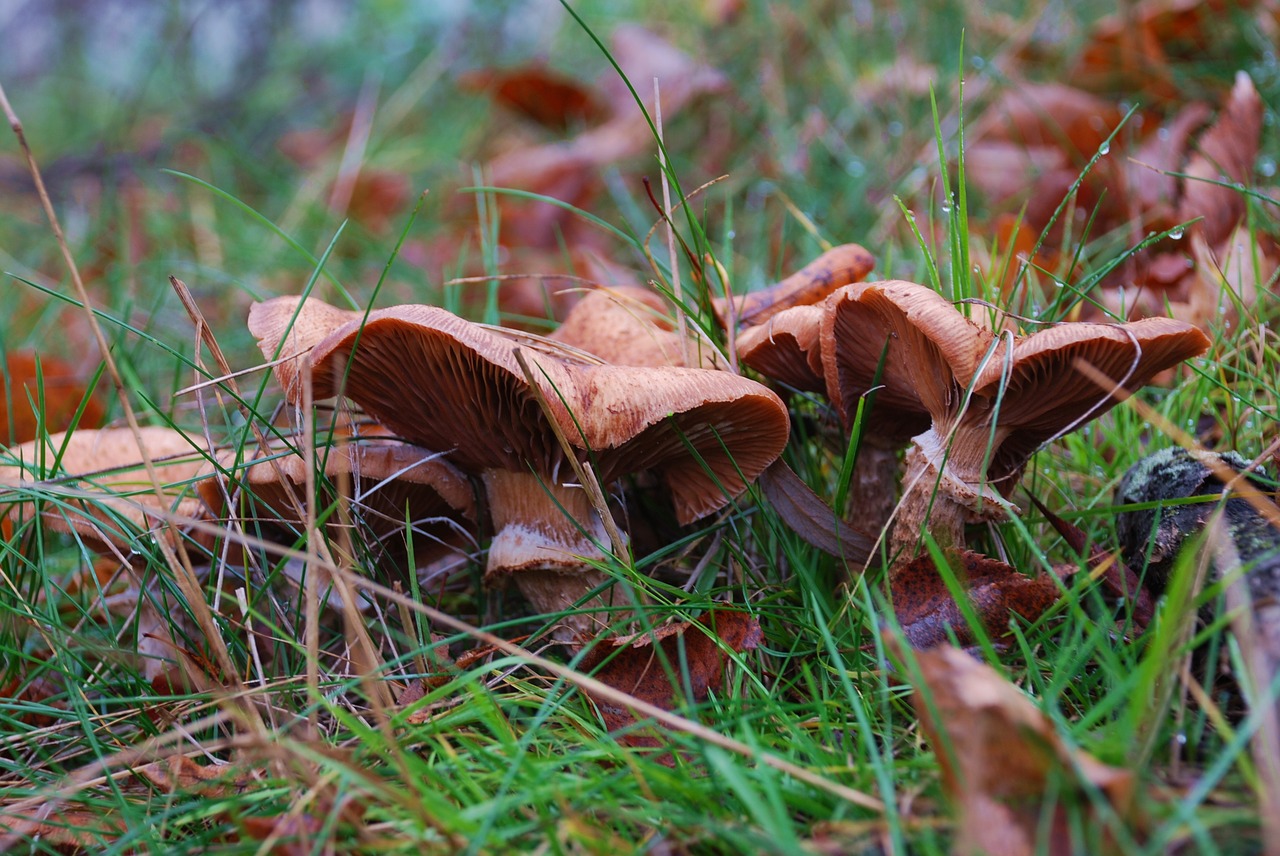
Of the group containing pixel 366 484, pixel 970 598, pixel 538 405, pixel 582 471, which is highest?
pixel 538 405

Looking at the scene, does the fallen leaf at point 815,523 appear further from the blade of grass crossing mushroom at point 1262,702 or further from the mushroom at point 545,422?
the blade of grass crossing mushroom at point 1262,702

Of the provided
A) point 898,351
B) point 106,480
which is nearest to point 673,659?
point 898,351

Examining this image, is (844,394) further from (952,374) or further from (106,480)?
(106,480)

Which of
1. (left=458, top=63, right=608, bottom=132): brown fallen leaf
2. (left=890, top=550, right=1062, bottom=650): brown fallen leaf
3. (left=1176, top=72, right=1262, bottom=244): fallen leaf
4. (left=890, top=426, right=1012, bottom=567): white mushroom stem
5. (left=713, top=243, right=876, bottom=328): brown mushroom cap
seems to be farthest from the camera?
(left=458, top=63, right=608, bottom=132): brown fallen leaf

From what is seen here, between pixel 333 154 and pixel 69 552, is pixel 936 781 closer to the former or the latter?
pixel 69 552

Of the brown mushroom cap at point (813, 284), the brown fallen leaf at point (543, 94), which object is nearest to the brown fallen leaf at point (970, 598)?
the brown mushroom cap at point (813, 284)

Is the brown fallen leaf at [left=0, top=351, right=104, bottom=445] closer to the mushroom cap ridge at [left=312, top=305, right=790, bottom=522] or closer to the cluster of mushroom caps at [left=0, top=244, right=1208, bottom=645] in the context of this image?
the cluster of mushroom caps at [left=0, top=244, right=1208, bottom=645]

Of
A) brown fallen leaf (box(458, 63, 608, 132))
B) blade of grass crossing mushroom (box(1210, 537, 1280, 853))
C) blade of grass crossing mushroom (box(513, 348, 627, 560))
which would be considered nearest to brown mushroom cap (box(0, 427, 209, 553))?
blade of grass crossing mushroom (box(513, 348, 627, 560))
